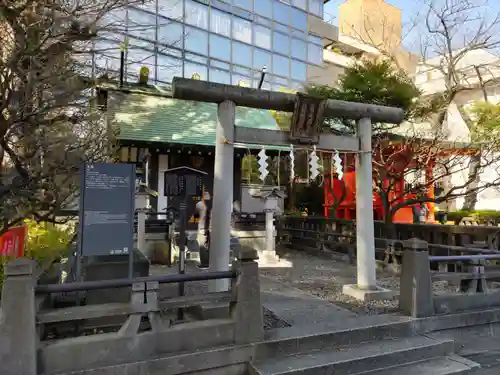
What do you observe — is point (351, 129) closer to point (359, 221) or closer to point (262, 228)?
point (262, 228)

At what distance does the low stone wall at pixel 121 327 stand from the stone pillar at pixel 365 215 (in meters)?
3.27

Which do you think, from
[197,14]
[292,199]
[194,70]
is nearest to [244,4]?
[197,14]

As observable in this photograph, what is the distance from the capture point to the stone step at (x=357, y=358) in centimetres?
479

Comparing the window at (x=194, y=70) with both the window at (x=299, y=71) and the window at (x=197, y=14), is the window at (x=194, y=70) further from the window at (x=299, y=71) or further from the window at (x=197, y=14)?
the window at (x=299, y=71)

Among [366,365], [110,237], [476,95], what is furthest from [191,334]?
[476,95]

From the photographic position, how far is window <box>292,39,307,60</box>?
28016 millimetres

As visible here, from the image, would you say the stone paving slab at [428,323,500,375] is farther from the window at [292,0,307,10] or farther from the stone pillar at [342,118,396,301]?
the window at [292,0,307,10]

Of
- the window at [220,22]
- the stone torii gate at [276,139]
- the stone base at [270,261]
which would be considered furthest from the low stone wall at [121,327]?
the window at [220,22]

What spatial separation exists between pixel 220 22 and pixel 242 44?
6.63 ft

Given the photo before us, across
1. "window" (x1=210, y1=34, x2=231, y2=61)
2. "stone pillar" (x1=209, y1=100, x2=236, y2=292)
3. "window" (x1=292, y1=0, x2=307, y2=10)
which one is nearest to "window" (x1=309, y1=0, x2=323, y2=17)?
"window" (x1=292, y1=0, x2=307, y2=10)

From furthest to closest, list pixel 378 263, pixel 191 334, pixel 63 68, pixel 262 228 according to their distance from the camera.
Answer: pixel 262 228
pixel 378 263
pixel 63 68
pixel 191 334

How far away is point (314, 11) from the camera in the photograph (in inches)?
1175

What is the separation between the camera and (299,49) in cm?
2834

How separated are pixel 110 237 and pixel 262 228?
10.2 m
